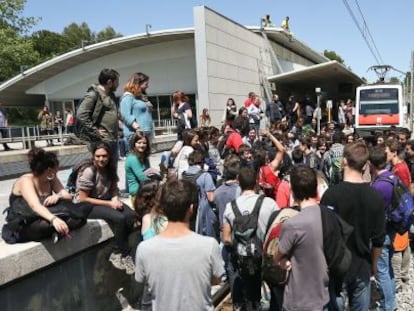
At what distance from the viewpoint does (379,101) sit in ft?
80.7

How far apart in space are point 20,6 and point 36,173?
47202mm

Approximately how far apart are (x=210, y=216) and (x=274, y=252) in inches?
90.6

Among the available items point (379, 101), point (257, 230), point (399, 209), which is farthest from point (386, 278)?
point (379, 101)

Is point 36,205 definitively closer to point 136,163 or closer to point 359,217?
point 136,163

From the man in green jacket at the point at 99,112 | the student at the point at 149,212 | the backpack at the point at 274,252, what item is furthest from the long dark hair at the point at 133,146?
the backpack at the point at 274,252

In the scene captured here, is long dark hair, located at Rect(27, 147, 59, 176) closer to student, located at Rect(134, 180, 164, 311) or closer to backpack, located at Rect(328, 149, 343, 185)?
student, located at Rect(134, 180, 164, 311)

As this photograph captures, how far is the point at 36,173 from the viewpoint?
377 cm

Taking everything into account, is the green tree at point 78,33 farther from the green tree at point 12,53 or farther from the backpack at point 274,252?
the backpack at point 274,252

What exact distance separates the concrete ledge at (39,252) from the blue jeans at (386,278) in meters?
2.83

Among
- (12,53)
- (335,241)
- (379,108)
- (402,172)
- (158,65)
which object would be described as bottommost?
(335,241)

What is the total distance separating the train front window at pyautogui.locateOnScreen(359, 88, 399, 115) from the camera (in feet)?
79.9

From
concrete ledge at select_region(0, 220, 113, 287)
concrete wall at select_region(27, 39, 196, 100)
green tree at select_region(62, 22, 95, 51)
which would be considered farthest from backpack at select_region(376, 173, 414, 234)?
→ green tree at select_region(62, 22, 95, 51)

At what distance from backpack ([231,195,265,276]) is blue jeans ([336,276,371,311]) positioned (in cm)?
81

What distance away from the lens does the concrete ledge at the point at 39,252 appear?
3.38 meters
